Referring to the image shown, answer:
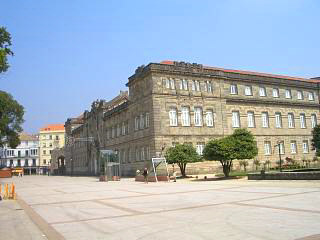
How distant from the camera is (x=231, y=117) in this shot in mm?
45531

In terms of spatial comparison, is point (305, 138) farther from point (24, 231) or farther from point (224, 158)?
point (24, 231)

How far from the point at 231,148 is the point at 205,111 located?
12.8m

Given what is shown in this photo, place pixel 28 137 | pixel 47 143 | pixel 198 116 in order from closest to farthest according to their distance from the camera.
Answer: pixel 198 116
pixel 47 143
pixel 28 137

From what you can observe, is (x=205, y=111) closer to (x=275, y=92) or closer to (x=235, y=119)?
(x=235, y=119)

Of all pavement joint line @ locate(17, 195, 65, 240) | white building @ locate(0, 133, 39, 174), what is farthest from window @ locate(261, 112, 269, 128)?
white building @ locate(0, 133, 39, 174)

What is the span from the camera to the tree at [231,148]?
101 ft

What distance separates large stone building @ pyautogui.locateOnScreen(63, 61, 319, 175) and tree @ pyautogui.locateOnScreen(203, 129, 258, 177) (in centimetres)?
946

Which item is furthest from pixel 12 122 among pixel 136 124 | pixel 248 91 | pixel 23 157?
pixel 23 157

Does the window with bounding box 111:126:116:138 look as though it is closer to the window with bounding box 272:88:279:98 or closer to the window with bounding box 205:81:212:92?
the window with bounding box 205:81:212:92

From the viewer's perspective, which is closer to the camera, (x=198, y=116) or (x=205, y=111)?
(x=198, y=116)

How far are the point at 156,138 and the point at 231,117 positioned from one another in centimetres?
1113

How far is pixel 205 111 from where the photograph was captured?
4328 centimetres

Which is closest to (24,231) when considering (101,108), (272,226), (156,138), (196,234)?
(196,234)

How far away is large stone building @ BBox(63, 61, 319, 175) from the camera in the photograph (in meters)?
40.9
